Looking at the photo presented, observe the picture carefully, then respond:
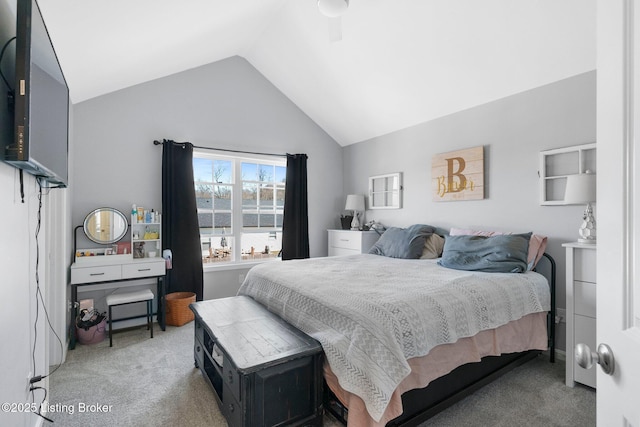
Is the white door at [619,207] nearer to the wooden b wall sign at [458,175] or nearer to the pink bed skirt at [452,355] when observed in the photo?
the pink bed skirt at [452,355]

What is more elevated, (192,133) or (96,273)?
(192,133)

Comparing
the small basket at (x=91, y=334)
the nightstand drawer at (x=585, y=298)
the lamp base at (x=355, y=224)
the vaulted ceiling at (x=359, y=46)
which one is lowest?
the small basket at (x=91, y=334)

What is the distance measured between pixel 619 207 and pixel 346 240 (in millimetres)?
4022

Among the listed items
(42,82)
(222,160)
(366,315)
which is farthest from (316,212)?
(42,82)

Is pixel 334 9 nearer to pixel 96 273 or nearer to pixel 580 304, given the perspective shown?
pixel 580 304

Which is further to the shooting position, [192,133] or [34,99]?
[192,133]

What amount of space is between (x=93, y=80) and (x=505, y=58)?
148 inches

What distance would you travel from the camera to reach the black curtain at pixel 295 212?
15.4 feet

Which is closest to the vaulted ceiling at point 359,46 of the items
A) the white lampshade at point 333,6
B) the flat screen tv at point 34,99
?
the white lampshade at point 333,6

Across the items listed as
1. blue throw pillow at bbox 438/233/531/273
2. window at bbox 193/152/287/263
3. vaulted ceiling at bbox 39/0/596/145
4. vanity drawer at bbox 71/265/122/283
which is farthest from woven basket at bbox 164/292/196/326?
blue throw pillow at bbox 438/233/531/273

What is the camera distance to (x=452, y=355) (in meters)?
1.90

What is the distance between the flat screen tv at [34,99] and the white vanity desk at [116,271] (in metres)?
1.75

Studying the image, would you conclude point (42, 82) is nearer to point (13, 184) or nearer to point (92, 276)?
point (13, 184)

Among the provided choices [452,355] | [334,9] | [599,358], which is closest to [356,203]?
[334,9]
